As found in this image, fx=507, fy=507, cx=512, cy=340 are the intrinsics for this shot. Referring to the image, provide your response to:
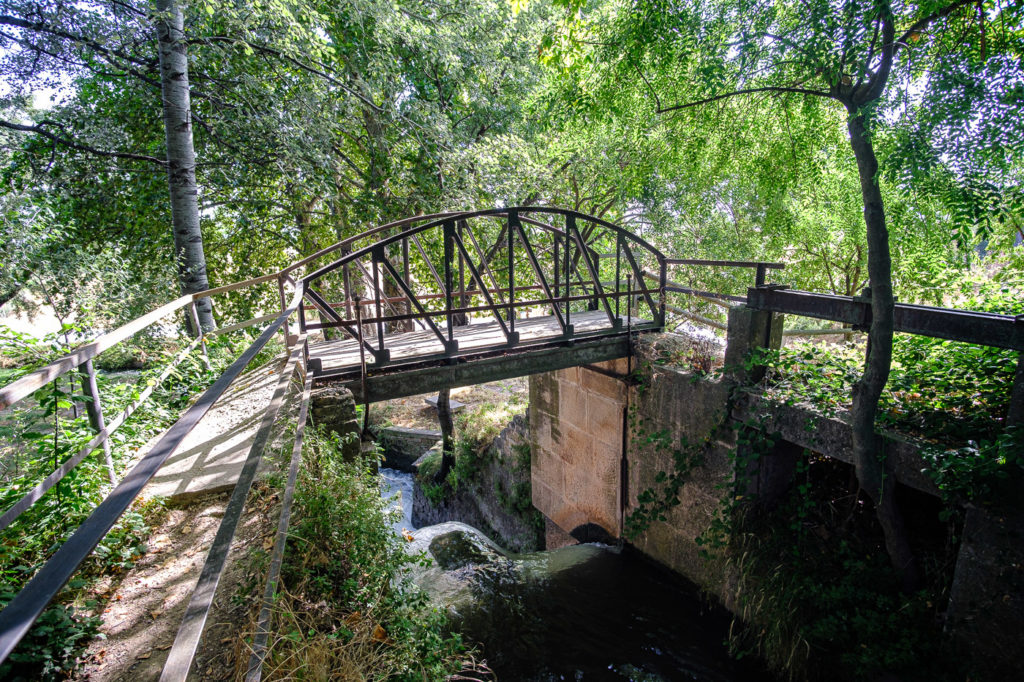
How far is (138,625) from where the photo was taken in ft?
7.81

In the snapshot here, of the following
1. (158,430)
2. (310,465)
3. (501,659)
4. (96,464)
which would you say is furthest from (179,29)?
(501,659)

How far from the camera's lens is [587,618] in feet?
20.5

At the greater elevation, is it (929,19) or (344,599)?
(929,19)

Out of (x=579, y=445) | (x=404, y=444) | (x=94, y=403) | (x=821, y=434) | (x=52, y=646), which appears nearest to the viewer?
(x=52, y=646)

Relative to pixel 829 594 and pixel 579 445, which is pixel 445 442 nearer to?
pixel 579 445

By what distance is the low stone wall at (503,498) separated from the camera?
10.3 m

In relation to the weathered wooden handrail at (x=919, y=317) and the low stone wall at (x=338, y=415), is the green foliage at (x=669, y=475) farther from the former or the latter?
the low stone wall at (x=338, y=415)

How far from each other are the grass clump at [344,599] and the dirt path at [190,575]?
0.20 m

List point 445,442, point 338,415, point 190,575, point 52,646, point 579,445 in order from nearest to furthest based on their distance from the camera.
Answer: point 52,646, point 190,575, point 338,415, point 579,445, point 445,442

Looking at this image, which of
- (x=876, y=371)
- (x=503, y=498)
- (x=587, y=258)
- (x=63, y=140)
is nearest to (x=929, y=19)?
(x=876, y=371)

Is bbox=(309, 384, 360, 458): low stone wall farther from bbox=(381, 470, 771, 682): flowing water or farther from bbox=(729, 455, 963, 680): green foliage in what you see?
bbox=(729, 455, 963, 680): green foliage

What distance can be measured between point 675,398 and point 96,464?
5707mm

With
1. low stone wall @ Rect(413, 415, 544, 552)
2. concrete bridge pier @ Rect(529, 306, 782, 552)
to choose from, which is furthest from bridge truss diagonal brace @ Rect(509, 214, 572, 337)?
low stone wall @ Rect(413, 415, 544, 552)

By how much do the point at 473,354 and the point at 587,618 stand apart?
11.6ft
